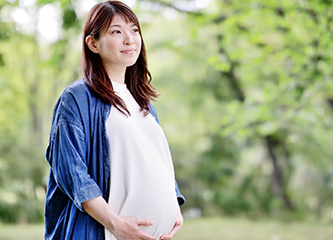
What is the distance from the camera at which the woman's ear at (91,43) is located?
1599 mm

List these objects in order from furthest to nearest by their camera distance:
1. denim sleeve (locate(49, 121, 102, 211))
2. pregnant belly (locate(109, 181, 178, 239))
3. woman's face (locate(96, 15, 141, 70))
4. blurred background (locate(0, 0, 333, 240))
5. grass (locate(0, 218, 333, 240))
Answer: blurred background (locate(0, 0, 333, 240))
grass (locate(0, 218, 333, 240))
woman's face (locate(96, 15, 141, 70))
pregnant belly (locate(109, 181, 178, 239))
denim sleeve (locate(49, 121, 102, 211))

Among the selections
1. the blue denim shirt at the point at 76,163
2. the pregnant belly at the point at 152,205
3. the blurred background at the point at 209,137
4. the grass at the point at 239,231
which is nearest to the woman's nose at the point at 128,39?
the blue denim shirt at the point at 76,163

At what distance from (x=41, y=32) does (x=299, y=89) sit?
889cm

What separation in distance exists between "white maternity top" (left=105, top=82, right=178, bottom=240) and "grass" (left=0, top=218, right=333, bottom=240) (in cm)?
569

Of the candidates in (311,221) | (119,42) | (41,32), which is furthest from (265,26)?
(41,32)

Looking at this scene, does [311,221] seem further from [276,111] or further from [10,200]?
[10,200]

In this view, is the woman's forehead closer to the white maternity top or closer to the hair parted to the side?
the hair parted to the side

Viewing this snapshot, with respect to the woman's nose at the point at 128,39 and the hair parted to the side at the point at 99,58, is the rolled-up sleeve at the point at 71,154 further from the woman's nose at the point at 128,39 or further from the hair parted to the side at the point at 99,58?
the woman's nose at the point at 128,39

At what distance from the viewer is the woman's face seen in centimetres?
157

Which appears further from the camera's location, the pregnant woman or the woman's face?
the woman's face

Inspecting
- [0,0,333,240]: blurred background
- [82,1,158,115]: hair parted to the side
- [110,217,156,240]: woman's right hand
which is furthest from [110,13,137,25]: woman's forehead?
[0,0,333,240]: blurred background

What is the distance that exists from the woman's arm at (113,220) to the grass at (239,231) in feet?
18.9

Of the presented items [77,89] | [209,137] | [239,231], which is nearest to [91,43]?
[77,89]

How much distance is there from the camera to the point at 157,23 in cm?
1130
